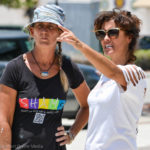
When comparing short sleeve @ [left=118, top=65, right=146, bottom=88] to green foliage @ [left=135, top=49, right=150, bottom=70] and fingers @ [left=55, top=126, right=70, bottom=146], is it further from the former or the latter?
green foliage @ [left=135, top=49, right=150, bottom=70]

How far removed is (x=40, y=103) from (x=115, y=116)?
1.84 feet

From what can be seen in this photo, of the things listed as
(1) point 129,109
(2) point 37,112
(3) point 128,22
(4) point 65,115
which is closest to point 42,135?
(2) point 37,112

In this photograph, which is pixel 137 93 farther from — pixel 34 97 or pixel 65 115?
pixel 65 115

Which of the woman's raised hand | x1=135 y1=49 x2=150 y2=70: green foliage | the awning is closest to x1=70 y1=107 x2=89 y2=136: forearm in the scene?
the woman's raised hand

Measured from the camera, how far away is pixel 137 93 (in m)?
2.38

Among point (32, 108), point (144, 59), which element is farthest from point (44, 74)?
point (144, 59)

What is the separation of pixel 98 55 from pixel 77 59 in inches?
639

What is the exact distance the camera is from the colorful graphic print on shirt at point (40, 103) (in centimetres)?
261

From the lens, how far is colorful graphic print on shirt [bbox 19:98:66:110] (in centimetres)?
261

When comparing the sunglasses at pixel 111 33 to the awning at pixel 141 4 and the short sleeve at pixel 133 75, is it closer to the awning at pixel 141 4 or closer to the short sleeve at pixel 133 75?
the short sleeve at pixel 133 75

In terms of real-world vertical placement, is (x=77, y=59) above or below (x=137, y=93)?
below

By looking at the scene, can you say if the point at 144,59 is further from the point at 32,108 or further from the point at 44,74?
the point at 32,108

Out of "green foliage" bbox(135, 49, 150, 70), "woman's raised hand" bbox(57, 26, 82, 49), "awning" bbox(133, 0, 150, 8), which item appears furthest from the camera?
"awning" bbox(133, 0, 150, 8)

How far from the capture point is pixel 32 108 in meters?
2.61
